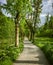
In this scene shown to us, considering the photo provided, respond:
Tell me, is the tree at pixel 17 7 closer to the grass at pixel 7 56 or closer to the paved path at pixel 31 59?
the paved path at pixel 31 59

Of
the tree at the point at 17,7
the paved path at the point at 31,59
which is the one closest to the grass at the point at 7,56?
the paved path at the point at 31,59

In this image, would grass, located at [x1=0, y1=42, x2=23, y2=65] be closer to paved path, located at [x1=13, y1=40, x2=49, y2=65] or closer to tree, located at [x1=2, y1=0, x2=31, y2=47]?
paved path, located at [x1=13, y1=40, x2=49, y2=65]

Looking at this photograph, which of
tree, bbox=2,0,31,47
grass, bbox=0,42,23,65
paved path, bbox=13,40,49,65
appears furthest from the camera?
tree, bbox=2,0,31,47

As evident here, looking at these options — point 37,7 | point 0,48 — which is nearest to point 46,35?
point 37,7

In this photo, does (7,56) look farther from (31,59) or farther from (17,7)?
(17,7)

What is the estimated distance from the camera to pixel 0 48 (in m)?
18.3

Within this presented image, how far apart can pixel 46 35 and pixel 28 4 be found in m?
65.5

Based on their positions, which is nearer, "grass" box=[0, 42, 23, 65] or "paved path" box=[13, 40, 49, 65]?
"grass" box=[0, 42, 23, 65]

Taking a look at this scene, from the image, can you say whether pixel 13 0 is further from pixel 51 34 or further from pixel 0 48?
pixel 51 34

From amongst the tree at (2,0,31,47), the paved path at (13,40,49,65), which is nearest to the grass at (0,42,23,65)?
the paved path at (13,40,49,65)

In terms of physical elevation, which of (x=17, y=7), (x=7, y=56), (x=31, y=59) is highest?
(x=17, y=7)

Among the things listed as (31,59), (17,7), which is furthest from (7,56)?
(17,7)

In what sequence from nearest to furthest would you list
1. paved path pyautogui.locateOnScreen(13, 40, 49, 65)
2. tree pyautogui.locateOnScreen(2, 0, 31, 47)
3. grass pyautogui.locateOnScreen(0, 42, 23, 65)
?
grass pyautogui.locateOnScreen(0, 42, 23, 65) < paved path pyautogui.locateOnScreen(13, 40, 49, 65) < tree pyautogui.locateOnScreen(2, 0, 31, 47)

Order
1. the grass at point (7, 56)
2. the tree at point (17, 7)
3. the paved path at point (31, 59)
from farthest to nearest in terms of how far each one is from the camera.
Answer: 1. the tree at point (17, 7)
2. the paved path at point (31, 59)
3. the grass at point (7, 56)
